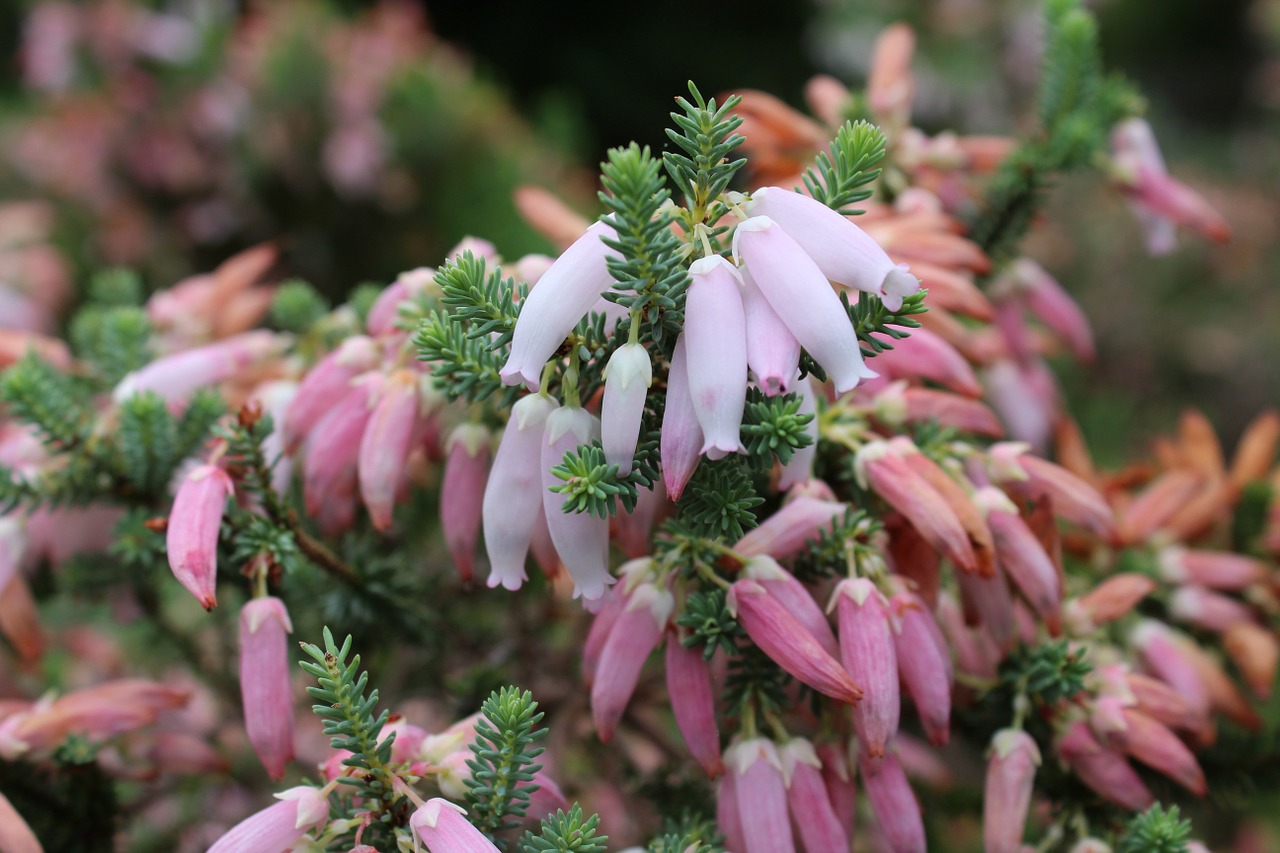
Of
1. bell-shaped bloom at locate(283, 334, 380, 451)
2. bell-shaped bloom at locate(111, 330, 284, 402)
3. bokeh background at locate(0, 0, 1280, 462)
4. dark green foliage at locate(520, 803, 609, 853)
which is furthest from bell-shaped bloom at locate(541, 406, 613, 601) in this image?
bokeh background at locate(0, 0, 1280, 462)

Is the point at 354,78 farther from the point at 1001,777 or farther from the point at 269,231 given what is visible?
the point at 1001,777

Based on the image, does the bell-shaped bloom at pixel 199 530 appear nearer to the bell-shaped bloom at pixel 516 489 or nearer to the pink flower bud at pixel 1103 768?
the bell-shaped bloom at pixel 516 489

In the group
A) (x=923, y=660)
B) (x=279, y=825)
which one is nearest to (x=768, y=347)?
(x=923, y=660)

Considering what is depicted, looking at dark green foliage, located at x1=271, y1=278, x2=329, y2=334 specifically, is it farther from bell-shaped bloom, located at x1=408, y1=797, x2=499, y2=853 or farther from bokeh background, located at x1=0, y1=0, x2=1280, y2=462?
bokeh background, located at x1=0, y1=0, x2=1280, y2=462

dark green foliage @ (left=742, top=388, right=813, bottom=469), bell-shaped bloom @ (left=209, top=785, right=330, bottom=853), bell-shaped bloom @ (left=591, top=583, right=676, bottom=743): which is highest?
dark green foliage @ (left=742, top=388, right=813, bottom=469)

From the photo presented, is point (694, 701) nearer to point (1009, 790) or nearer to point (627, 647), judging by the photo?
point (627, 647)

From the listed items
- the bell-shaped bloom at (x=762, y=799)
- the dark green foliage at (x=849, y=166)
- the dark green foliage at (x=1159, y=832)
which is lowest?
the dark green foliage at (x=1159, y=832)

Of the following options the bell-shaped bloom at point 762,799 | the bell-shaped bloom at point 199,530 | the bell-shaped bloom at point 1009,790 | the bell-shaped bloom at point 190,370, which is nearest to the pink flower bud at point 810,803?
the bell-shaped bloom at point 762,799
